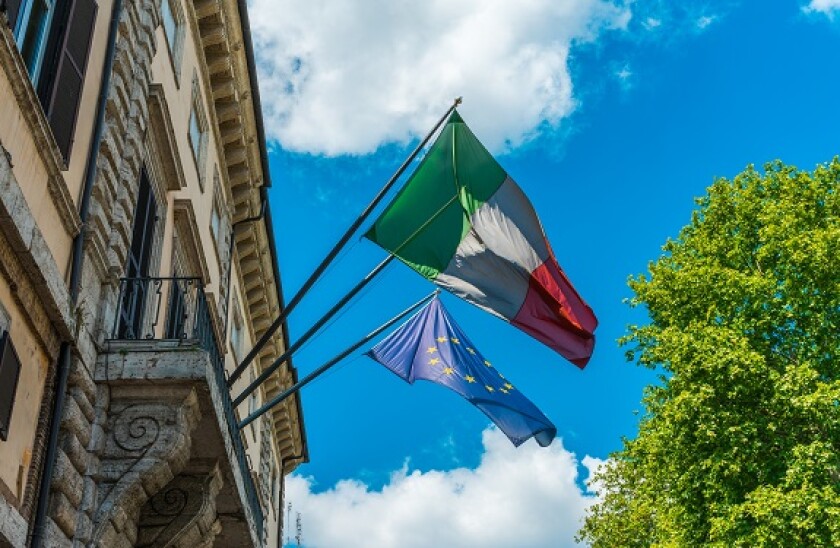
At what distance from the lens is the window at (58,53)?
9219mm

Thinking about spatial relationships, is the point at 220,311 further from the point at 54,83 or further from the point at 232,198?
the point at 54,83

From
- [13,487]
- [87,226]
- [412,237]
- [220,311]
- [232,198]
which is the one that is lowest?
[13,487]

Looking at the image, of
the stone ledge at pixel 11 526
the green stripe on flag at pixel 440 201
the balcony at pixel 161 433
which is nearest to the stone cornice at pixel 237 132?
the green stripe on flag at pixel 440 201

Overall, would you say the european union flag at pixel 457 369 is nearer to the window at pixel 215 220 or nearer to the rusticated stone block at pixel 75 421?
the window at pixel 215 220

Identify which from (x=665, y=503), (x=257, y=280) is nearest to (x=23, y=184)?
(x=257, y=280)

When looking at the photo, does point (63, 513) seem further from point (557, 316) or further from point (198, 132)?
point (198, 132)

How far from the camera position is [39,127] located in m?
9.12

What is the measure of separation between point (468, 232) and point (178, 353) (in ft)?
15.2

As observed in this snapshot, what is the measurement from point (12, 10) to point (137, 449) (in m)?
4.21

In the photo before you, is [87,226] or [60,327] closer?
[60,327]

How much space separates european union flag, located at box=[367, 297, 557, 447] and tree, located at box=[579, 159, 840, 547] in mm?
6653

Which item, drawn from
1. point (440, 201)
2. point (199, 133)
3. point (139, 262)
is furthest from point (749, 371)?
point (139, 262)

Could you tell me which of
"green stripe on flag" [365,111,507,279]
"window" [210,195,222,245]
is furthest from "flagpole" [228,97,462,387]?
"window" [210,195,222,245]

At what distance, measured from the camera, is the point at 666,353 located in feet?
73.4
